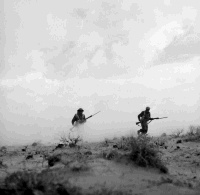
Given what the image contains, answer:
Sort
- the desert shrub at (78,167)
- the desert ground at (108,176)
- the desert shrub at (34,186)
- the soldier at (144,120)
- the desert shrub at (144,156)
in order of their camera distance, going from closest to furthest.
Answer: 1. the desert shrub at (34,186)
2. the desert ground at (108,176)
3. the desert shrub at (78,167)
4. the desert shrub at (144,156)
5. the soldier at (144,120)

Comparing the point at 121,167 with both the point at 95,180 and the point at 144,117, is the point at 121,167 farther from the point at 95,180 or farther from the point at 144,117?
the point at 144,117

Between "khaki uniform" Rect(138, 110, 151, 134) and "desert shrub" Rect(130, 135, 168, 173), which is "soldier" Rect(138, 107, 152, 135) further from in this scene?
"desert shrub" Rect(130, 135, 168, 173)

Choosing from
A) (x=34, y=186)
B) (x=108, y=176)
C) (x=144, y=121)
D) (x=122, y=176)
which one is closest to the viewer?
(x=34, y=186)

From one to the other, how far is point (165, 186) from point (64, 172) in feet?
5.16

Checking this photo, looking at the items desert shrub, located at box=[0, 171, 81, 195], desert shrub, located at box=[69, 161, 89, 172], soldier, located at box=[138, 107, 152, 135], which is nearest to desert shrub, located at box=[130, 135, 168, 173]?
desert shrub, located at box=[69, 161, 89, 172]

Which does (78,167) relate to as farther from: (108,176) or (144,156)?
(144,156)

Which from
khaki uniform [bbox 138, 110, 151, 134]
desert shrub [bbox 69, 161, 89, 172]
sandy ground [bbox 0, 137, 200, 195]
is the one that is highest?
khaki uniform [bbox 138, 110, 151, 134]

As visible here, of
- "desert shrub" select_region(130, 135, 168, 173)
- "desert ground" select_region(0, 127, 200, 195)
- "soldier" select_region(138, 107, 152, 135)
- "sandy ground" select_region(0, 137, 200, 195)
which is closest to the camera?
"desert ground" select_region(0, 127, 200, 195)

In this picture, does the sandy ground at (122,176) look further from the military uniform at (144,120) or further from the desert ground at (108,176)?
the military uniform at (144,120)

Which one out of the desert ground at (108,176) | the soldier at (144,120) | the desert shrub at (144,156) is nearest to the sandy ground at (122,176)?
the desert ground at (108,176)

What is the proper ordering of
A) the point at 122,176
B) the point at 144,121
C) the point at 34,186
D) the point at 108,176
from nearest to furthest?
1. the point at 34,186
2. the point at 108,176
3. the point at 122,176
4. the point at 144,121

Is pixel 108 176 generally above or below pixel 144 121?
below

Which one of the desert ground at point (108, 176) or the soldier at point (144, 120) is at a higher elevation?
the soldier at point (144, 120)

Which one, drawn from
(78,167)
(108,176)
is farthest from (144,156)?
(78,167)
